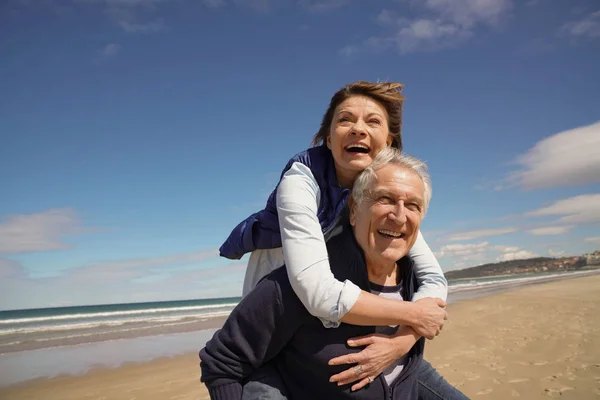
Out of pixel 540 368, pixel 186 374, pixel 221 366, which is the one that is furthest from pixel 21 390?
pixel 540 368

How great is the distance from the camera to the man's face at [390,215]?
2029 millimetres

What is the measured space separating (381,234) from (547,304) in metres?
16.5

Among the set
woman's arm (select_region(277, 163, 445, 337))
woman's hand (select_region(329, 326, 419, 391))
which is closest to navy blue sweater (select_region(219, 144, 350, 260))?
woman's arm (select_region(277, 163, 445, 337))

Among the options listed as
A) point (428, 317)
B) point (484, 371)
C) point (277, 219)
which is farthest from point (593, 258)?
point (277, 219)

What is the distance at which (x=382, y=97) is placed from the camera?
2.46m

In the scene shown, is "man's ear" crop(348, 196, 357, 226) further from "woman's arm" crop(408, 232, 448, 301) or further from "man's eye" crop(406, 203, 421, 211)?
"woman's arm" crop(408, 232, 448, 301)

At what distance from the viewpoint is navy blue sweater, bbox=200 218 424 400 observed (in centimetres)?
187

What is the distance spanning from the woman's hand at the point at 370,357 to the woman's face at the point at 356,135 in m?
0.83

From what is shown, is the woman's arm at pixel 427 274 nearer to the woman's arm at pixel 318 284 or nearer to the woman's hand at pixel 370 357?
the woman's arm at pixel 318 284

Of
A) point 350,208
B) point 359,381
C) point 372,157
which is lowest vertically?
point 359,381

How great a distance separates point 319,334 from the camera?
191cm

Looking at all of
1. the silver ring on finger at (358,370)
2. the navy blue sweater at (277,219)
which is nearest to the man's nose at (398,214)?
the navy blue sweater at (277,219)

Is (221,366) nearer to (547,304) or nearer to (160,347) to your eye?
(160,347)

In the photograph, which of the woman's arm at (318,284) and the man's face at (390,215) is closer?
the woman's arm at (318,284)
